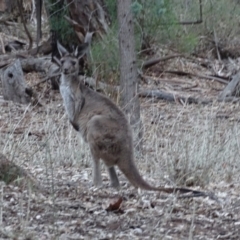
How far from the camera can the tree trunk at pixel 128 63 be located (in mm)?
9188

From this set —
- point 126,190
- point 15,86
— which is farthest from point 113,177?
point 15,86

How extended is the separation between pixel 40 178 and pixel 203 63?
34.0 feet

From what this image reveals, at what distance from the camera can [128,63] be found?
9414 millimetres

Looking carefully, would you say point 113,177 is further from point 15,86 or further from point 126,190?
point 15,86

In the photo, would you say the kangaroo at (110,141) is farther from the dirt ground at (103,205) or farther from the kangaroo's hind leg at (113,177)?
the dirt ground at (103,205)

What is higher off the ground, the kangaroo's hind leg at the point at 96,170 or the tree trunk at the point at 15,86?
the kangaroo's hind leg at the point at 96,170

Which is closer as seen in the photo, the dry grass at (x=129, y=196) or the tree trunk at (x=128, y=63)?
Result: the dry grass at (x=129, y=196)

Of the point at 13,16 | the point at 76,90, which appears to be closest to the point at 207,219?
the point at 76,90

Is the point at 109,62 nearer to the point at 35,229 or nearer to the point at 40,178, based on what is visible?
the point at 40,178

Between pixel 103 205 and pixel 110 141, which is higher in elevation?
pixel 110 141

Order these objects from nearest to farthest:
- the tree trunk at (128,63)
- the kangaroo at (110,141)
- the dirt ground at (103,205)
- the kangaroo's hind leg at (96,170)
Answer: the dirt ground at (103,205), the kangaroo at (110,141), the kangaroo's hind leg at (96,170), the tree trunk at (128,63)

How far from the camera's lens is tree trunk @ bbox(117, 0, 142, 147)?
30.1 feet

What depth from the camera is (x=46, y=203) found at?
5410 millimetres

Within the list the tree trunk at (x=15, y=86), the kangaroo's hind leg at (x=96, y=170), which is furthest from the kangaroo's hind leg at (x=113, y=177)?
the tree trunk at (x=15, y=86)
